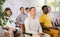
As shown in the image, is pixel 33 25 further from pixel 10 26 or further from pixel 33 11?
pixel 10 26

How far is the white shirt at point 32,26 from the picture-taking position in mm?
2321

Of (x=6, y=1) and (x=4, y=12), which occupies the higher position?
(x=6, y=1)

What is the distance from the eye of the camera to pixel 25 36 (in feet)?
7.63

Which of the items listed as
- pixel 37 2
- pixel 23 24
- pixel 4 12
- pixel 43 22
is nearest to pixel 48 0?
pixel 37 2

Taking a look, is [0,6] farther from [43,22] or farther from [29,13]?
[43,22]

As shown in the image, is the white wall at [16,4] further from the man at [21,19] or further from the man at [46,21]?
the man at [46,21]

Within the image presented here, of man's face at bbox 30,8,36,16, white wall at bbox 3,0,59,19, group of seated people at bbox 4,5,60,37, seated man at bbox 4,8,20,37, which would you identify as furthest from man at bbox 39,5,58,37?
seated man at bbox 4,8,20,37

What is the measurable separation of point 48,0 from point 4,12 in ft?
2.30

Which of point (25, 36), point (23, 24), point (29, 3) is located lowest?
point (25, 36)

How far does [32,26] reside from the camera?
233cm

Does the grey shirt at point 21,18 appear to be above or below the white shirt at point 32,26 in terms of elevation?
above

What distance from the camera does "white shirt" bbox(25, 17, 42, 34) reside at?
232cm

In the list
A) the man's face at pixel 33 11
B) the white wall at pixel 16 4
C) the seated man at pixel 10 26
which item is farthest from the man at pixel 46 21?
the seated man at pixel 10 26

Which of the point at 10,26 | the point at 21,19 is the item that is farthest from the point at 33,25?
the point at 10,26
